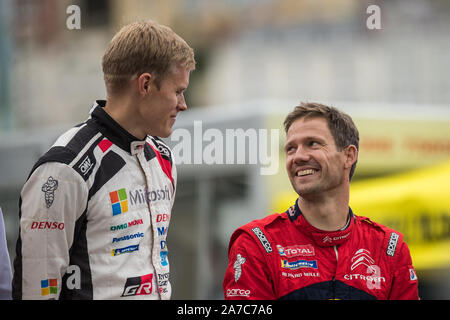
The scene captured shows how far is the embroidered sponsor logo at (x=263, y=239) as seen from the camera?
117 inches

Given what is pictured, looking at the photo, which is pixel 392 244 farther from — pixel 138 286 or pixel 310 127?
pixel 138 286

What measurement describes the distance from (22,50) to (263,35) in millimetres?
8898

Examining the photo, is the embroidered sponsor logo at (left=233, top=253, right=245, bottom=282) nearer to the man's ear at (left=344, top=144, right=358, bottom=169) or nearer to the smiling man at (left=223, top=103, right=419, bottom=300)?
the smiling man at (left=223, top=103, right=419, bottom=300)

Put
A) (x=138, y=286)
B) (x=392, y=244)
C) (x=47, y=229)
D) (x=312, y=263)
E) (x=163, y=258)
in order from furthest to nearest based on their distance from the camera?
(x=392, y=244)
(x=312, y=263)
(x=163, y=258)
(x=138, y=286)
(x=47, y=229)

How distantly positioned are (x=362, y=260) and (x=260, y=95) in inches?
912

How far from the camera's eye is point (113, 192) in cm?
272

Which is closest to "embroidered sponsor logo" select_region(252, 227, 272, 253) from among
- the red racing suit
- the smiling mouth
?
the red racing suit

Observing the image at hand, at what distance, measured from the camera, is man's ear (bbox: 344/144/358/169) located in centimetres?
314

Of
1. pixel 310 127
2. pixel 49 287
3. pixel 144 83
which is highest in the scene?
pixel 144 83

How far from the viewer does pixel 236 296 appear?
2.87m

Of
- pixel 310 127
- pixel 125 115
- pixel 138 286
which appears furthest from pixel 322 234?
pixel 125 115

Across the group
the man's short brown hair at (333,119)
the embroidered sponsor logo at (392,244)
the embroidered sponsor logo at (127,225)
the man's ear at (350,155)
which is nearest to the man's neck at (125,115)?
the embroidered sponsor logo at (127,225)

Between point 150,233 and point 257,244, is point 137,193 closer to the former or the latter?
point 150,233

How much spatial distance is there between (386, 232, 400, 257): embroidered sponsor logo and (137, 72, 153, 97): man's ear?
1095 mm
